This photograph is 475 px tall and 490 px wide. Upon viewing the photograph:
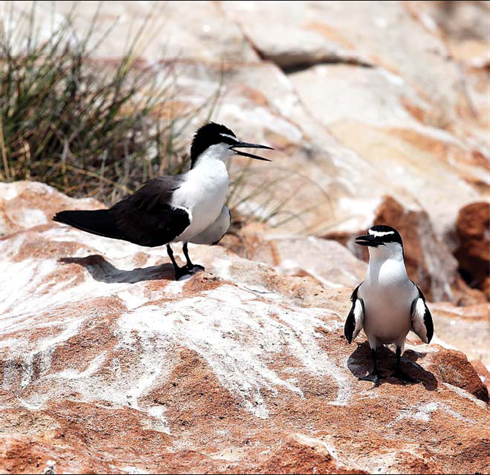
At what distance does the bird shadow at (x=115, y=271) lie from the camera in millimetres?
5641

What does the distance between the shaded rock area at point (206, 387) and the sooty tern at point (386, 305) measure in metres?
0.16

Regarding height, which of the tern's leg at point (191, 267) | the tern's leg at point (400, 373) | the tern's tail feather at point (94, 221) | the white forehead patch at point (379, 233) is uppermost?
the white forehead patch at point (379, 233)

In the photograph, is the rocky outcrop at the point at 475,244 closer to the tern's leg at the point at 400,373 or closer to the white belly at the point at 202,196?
the white belly at the point at 202,196

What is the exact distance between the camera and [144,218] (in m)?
5.80

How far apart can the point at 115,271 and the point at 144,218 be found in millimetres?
396

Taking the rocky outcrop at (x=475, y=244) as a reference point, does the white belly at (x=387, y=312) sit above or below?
above

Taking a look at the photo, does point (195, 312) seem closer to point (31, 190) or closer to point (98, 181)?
point (31, 190)

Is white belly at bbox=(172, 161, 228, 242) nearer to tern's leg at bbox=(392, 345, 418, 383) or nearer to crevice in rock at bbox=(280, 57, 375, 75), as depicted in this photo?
tern's leg at bbox=(392, 345, 418, 383)

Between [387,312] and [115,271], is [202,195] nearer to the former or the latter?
[115,271]

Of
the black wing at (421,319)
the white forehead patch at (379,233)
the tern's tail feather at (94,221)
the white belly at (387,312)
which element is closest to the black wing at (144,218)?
the tern's tail feather at (94,221)

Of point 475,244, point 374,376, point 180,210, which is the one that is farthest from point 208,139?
point 475,244

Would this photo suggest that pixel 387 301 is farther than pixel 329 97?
No

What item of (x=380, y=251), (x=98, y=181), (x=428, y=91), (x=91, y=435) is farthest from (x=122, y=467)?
(x=428, y=91)

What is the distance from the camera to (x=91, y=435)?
3.91m
